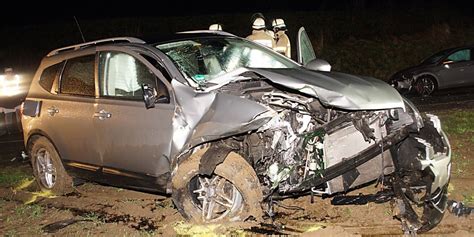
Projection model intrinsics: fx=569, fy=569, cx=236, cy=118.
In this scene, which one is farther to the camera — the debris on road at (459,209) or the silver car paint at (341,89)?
the debris on road at (459,209)

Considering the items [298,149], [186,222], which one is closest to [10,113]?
[186,222]

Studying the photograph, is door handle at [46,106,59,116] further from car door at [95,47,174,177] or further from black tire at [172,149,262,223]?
black tire at [172,149,262,223]

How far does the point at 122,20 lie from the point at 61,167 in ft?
60.1

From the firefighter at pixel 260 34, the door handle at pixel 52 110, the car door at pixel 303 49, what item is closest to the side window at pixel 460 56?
the firefighter at pixel 260 34

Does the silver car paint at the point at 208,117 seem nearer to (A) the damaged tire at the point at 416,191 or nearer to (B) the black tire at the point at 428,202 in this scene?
(A) the damaged tire at the point at 416,191

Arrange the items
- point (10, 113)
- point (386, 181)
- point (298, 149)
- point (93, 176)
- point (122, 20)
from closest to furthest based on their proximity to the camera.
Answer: point (298, 149), point (386, 181), point (93, 176), point (10, 113), point (122, 20)

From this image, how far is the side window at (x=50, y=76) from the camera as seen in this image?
685 centimetres

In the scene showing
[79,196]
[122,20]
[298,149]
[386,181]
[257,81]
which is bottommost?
[79,196]

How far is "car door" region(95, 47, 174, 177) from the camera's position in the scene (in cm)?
541

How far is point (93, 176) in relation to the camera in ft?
20.6

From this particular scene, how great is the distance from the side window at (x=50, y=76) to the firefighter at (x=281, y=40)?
3.72 meters

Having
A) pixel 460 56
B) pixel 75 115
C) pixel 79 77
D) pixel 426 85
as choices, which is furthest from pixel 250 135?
pixel 460 56

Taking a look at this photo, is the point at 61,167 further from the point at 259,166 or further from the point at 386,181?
the point at 386,181

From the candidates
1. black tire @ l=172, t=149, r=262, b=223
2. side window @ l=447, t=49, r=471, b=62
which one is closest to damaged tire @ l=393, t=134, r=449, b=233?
black tire @ l=172, t=149, r=262, b=223
